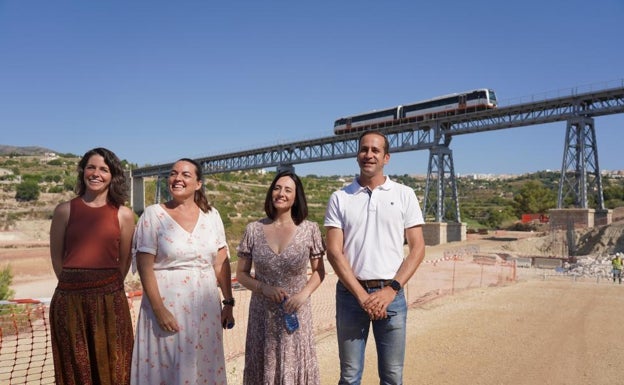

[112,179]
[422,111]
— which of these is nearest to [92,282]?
[112,179]

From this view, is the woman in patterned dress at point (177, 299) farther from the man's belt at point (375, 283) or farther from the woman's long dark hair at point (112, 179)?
the man's belt at point (375, 283)

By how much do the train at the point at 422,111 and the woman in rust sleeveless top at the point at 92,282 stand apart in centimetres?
2920

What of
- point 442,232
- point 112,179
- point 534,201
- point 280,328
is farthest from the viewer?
point 534,201

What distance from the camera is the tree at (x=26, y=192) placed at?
61031mm

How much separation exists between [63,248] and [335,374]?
3766 mm

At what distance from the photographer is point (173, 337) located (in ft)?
10.8

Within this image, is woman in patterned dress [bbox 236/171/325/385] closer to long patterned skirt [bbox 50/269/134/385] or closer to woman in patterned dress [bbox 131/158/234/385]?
woman in patterned dress [bbox 131/158/234/385]

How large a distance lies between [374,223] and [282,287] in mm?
830

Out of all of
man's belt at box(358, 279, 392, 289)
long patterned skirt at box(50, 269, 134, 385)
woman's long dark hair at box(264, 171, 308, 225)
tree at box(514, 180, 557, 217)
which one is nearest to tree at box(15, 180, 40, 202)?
tree at box(514, 180, 557, 217)

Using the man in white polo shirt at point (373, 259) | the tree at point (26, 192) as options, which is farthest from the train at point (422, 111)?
the tree at point (26, 192)

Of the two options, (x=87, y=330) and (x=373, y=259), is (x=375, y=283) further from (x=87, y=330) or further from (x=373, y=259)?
(x=87, y=330)

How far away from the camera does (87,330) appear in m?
3.33

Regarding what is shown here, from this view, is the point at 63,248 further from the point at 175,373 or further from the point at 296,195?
the point at 296,195

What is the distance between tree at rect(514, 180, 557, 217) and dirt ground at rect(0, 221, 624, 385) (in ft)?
130
